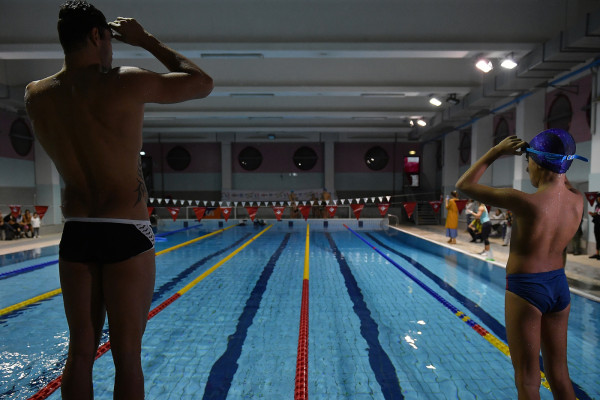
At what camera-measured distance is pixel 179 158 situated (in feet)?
68.6

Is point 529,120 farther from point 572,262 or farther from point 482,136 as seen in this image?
point 572,262

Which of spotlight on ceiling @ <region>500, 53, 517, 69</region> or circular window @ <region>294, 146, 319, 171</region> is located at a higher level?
spotlight on ceiling @ <region>500, 53, 517, 69</region>

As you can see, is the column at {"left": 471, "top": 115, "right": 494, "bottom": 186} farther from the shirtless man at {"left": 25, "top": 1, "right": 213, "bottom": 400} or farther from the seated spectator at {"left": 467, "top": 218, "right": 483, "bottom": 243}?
the shirtless man at {"left": 25, "top": 1, "right": 213, "bottom": 400}

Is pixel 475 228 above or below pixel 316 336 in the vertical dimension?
above

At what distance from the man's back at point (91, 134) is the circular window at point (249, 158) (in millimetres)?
20001

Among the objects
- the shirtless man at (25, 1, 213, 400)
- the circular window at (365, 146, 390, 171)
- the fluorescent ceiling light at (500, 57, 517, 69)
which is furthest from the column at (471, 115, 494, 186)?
the shirtless man at (25, 1, 213, 400)

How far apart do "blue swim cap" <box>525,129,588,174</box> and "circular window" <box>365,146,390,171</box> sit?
64.5 ft

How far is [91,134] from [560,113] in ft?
38.8

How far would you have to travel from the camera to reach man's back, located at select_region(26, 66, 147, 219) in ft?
3.24

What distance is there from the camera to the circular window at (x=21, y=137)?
13.3 meters

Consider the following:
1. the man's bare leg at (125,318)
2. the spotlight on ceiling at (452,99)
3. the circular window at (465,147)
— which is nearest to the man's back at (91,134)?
the man's bare leg at (125,318)

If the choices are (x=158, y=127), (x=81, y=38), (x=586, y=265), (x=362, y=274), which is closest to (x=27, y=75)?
(x=158, y=127)

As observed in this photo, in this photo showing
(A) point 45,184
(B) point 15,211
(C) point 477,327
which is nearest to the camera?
(C) point 477,327

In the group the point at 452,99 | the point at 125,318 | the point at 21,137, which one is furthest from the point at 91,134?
the point at 21,137
